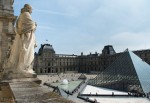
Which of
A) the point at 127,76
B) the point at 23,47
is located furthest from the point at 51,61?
the point at 23,47

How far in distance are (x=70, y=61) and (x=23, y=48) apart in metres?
91.4

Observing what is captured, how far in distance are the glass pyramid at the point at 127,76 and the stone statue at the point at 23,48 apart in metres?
27.3

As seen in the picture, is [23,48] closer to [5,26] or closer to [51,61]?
[5,26]

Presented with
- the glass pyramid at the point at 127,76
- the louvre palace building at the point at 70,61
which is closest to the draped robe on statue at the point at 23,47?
the glass pyramid at the point at 127,76

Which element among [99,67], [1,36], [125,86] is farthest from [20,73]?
[99,67]

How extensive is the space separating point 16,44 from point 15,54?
0.16 meters

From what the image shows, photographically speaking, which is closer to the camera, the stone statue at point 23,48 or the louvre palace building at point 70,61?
the stone statue at point 23,48

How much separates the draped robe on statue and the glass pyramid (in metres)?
27.3

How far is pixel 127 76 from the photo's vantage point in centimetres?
3666

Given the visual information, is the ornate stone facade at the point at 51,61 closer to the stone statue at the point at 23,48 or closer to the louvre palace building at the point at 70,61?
the louvre palace building at the point at 70,61

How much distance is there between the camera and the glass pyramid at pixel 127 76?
33116mm

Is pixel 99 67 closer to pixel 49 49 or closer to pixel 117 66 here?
pixel 49 49

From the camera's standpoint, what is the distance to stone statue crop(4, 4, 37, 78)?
3914 mm

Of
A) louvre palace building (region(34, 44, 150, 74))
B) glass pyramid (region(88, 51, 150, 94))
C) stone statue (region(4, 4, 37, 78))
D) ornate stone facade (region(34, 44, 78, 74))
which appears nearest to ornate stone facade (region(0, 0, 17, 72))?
stone statue (region(4, 4, 37, 78))
